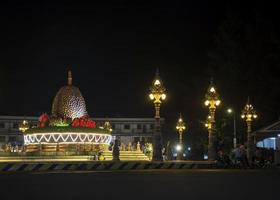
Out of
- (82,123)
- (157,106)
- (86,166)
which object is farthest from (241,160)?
(82,123)

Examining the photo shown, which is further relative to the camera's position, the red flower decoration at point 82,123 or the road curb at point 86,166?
the red flower decoration at point 82,123

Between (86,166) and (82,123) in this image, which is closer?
(86,166)

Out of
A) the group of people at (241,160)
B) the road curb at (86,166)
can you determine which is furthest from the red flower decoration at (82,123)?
the road curb at (86,166)

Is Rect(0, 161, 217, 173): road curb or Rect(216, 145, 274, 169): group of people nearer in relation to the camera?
Rect(0, 161, 217, 173): road curb

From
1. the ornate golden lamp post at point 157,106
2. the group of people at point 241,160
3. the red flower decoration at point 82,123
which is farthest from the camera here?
the red flower decoration at point 82,123

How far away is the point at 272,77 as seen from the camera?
59031 mm

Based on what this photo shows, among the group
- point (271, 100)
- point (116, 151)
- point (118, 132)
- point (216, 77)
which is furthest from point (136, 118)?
point (116, 151)

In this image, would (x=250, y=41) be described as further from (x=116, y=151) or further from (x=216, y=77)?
(x=116, y=151)

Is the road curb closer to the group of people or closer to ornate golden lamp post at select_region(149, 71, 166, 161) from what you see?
ornate golden lamp post at select_region(149, 71, 166, 161)

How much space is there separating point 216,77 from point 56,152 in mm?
27357

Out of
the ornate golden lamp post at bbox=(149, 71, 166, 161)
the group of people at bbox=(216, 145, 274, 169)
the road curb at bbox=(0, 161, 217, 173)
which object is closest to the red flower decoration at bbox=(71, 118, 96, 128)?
the ornate golden lamp post at bbox=(149, 71, 166, 161)

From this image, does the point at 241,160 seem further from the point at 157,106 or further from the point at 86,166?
the point at 86,166

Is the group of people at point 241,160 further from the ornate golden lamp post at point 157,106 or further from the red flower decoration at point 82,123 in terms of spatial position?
the red flower decoration at point 82,123

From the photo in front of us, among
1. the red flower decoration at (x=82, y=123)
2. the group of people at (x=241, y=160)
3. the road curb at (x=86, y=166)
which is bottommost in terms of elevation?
the road curb at (x=86, y=166)
